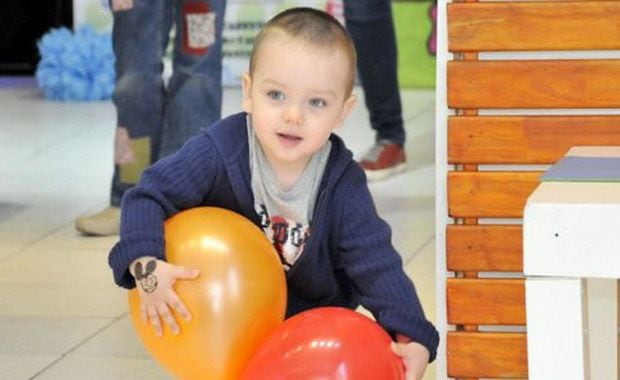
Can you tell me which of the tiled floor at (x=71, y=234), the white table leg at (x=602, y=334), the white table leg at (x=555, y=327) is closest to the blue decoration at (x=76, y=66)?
the tiled floor at (x=71, y=234)

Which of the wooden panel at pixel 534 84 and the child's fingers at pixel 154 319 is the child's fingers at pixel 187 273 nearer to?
the child's fingers at pixel 154 319

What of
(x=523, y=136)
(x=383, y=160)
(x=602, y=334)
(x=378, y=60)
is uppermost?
(x=523, y=136)

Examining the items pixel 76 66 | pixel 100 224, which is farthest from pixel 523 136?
pixel 76 66

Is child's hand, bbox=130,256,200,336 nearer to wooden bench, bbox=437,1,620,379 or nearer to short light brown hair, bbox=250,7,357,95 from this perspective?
short light brown hair, bbox=250,7,357,95

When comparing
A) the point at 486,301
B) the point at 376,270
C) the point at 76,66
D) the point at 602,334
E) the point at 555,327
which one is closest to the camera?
the point at 555,327

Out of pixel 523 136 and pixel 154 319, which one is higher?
pixel 523 136

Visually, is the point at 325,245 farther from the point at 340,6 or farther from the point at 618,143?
the point at 340,6

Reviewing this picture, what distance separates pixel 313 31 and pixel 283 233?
1.04ft

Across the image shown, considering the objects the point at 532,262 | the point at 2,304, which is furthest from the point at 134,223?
the point at 2,304

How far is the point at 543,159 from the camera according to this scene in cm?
241

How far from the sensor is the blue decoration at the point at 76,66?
614cm

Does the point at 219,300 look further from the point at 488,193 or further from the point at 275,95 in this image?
the point at 488,193

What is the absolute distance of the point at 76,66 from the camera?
612cm

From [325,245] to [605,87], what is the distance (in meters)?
0.49
